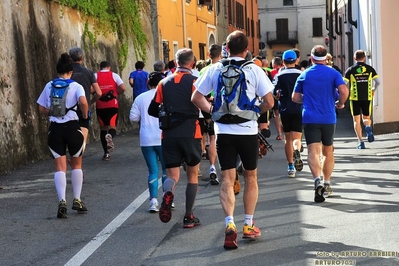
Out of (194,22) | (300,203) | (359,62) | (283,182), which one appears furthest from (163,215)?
(194,22)

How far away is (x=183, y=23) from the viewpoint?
3450cm

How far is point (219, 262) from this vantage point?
7172mm

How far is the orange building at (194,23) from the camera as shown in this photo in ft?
102

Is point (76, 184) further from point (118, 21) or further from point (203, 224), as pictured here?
point (118, 21)

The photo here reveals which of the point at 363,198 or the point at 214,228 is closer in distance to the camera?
the point at 214,228

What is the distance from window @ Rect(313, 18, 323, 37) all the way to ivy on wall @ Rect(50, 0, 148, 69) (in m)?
58.1

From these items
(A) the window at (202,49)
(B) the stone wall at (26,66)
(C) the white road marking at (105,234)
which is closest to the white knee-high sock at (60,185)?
(C) the white road marking at (105,234)

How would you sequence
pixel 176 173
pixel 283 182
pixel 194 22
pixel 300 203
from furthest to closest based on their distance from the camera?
pixel 194 22 → pixel 283 182 → pixel 300 203 → pixel 176 173

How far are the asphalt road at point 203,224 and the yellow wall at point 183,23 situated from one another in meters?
17.4

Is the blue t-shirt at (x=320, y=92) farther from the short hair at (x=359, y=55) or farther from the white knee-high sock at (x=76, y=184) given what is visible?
the short hair at (x=359, y=55)

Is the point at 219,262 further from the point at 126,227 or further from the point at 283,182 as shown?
the point at 283,182

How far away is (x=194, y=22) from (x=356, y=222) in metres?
28.9

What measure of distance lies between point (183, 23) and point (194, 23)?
9.37 ft

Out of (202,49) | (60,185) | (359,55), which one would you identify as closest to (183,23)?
(202,49)
